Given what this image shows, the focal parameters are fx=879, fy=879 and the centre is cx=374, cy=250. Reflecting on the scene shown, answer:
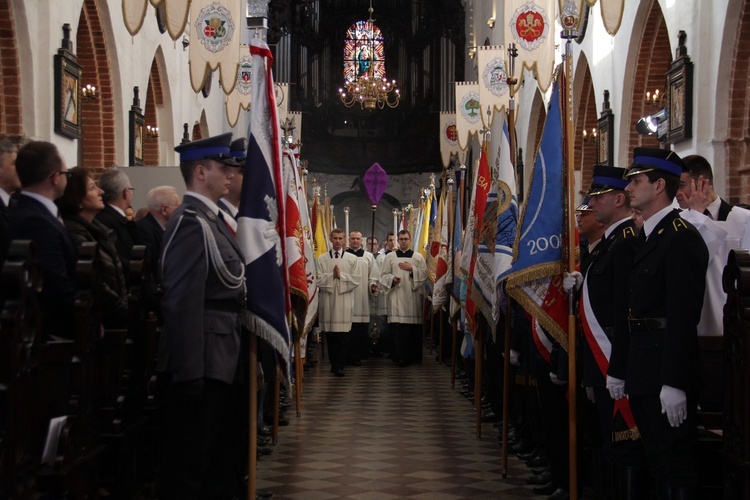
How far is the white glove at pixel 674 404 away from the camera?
3691 mm

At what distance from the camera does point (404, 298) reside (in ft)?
44.1

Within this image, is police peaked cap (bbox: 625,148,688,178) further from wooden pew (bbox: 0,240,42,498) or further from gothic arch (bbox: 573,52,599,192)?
gothic arch (bbox: 573,52,599,192)

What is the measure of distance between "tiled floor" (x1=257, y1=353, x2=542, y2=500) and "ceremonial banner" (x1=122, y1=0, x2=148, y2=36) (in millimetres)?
4393

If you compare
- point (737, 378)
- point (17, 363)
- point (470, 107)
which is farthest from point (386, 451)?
point (470, 107)

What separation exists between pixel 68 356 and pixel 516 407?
4.95 metres

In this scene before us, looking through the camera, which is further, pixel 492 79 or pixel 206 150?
pixel 492 79

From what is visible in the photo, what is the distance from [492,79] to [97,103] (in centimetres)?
694

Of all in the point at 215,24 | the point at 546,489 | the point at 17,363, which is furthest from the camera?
the point at 215,24

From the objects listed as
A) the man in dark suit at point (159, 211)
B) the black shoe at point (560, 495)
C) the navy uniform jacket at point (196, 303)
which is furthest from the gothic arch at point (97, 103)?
the black shoe at point (560, 495)

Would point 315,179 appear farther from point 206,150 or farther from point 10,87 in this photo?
point 206,150

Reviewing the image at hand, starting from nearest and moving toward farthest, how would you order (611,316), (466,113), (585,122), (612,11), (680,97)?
(611,316) < (612,11) < (680,97) < (585,122) < (466,113)

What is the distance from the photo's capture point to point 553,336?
5.29m

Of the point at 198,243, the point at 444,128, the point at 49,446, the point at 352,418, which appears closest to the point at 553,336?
the point at 198,243

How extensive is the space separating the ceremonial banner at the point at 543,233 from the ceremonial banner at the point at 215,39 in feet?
22.8
